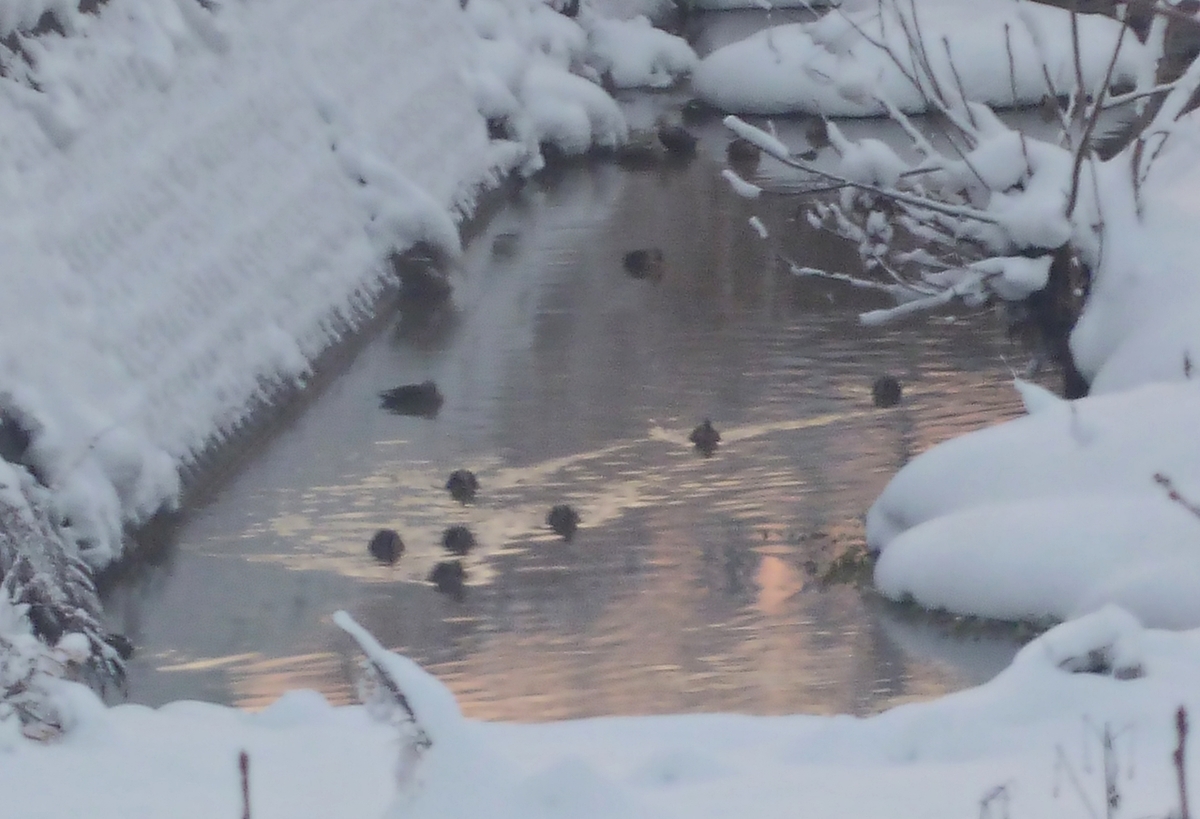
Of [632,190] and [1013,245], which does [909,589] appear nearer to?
[1013,245]

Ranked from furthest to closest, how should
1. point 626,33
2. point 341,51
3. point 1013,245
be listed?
point 626,33 → point 341,51 → point 1013,245

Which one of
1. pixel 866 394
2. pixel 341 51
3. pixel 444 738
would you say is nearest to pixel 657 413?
pixel 866 394

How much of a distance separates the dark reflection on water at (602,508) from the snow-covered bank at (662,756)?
79 centimetres

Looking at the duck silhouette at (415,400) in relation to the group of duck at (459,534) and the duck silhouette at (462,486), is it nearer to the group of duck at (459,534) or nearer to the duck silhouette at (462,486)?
the group of duck at (459,534)

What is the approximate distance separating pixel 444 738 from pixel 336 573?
287cm

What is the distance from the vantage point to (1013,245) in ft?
20.5

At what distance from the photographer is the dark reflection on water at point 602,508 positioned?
16.5 ft

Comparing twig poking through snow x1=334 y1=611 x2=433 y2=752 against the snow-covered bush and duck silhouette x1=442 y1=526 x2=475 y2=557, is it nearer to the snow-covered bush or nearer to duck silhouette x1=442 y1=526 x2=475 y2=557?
duck silhouette x1=442 y1=526 x2=475 y2=557

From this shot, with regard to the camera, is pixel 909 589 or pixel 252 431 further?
pixel 252 431

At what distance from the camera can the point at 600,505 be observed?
627 cm

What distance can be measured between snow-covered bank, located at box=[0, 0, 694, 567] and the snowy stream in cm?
29

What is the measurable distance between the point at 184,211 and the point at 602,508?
203 cm

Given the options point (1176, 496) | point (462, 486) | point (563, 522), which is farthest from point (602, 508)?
point (1176, 496)

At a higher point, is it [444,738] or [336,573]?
[444,738]
